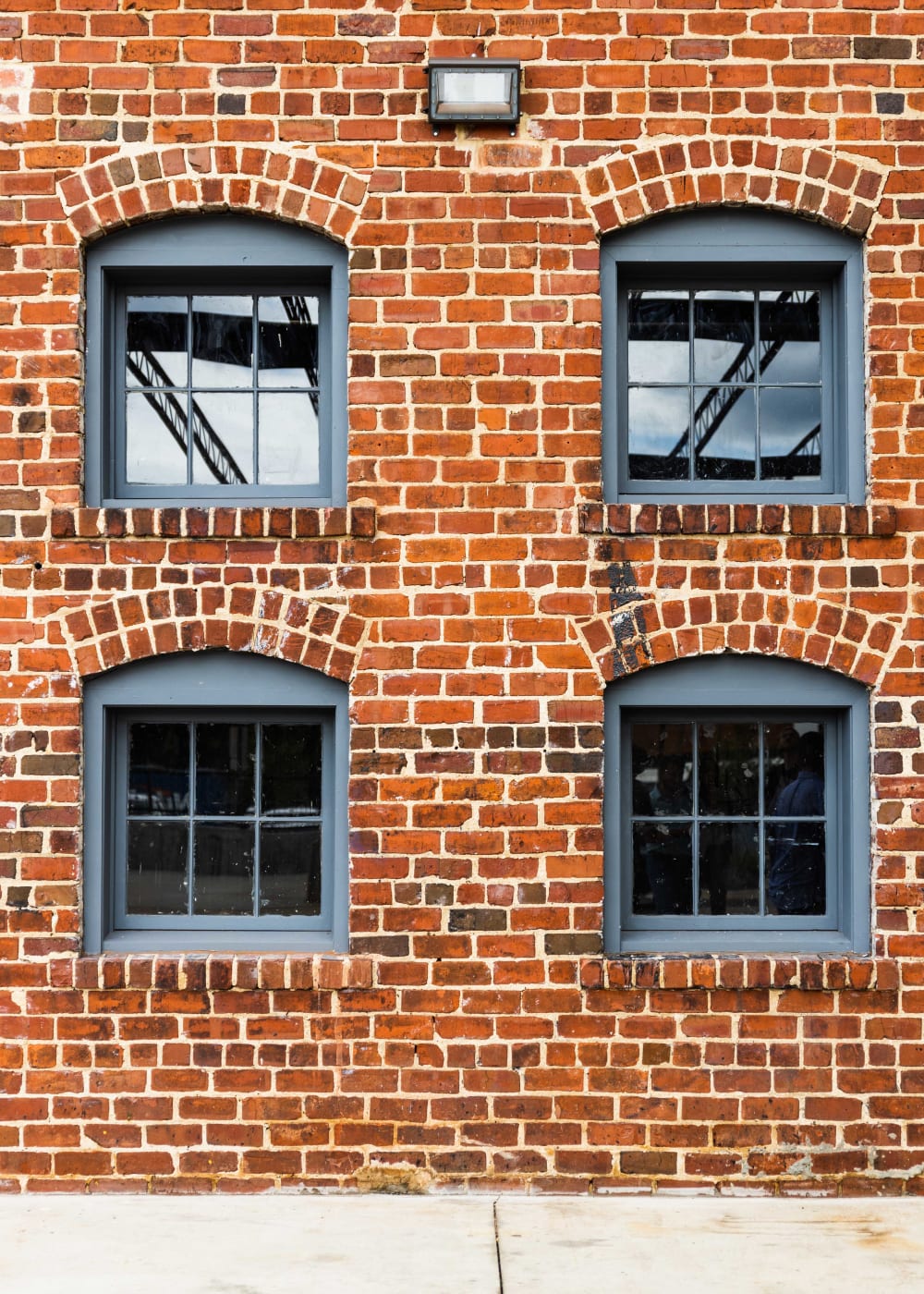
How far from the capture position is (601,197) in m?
4.70

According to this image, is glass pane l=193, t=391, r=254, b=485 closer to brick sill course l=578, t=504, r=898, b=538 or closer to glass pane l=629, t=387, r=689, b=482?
brick sill course l=578, t=504, r=898, b=538

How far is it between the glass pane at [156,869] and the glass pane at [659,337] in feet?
9.50

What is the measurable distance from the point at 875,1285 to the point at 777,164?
14.4ft

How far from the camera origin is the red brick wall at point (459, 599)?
4621mm

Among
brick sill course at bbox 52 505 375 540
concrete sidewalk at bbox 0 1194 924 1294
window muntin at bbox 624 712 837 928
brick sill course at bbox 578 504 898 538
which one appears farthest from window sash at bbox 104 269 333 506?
concrete sidewalk at bbox 0 1194 924 1294

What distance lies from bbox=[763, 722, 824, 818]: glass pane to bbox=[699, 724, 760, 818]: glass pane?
0.06 metres

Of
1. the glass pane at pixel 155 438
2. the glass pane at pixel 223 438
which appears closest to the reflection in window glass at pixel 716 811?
the glass pane at pixel 223 438

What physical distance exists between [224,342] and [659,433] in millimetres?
1997

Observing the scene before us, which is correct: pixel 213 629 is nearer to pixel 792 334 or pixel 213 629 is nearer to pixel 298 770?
pixel 298 770

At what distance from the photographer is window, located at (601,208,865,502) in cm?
490

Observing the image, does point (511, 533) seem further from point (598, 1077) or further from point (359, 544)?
point (598, 1077)

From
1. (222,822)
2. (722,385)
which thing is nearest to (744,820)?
(722,385)

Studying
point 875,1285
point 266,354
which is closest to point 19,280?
point 266,354

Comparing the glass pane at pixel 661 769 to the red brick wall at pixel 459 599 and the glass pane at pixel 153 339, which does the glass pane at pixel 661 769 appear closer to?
the red brick wall at pixel 459 599
